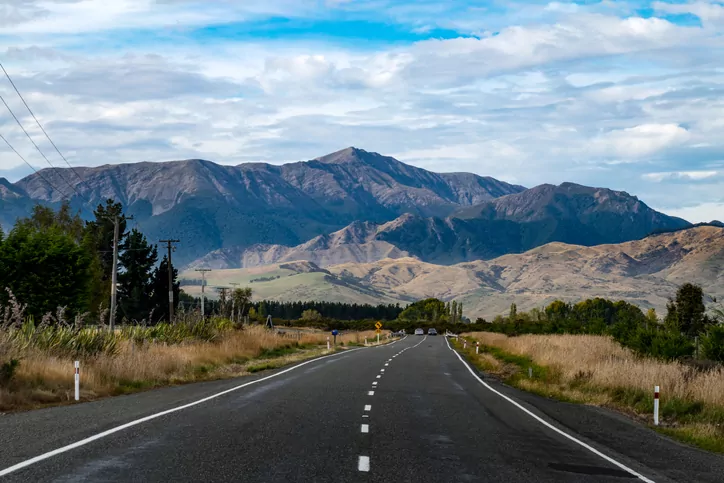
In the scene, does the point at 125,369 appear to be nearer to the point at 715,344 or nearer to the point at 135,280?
the point at 715,344

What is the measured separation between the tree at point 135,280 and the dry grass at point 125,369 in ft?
205

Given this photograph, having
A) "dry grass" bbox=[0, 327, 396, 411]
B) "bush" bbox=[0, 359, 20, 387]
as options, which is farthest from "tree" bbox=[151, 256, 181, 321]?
"bush" bbox=[0, 359, 20, 387]

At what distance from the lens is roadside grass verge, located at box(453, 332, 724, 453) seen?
19.3 meters

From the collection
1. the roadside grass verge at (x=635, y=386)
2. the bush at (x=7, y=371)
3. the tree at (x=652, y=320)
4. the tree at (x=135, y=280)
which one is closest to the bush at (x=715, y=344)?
the roadside grass verge at (x=635, y=386)

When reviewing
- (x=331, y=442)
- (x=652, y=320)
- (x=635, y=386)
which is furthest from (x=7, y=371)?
(x=652, y=320)

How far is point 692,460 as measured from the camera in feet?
46.9

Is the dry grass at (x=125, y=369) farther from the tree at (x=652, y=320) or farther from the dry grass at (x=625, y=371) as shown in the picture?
the tree at (x=652, y=320)

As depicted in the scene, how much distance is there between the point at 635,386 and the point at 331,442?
1386 centimetres

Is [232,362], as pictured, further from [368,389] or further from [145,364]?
[368,389]

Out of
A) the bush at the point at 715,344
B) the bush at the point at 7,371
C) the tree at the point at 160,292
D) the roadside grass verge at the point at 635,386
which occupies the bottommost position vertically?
the roadside grass verge at the point at 635,386

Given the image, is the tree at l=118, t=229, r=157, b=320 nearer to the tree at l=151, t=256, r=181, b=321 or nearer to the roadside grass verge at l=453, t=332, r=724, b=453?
the tree at l=151, t=256, r=181, b=321

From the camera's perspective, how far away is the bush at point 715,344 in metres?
31.4

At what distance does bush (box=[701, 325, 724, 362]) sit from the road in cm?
1119

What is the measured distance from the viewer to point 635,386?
80.8 feet
